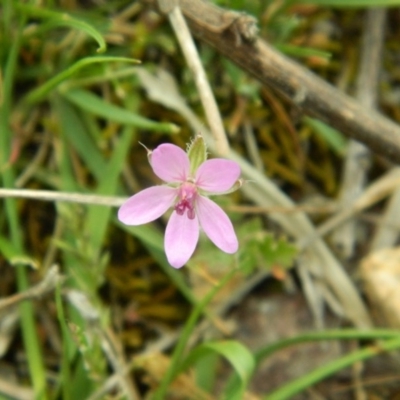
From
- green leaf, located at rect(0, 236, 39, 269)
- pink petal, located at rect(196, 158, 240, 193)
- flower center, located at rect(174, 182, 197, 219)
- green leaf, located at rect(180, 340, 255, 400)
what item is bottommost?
green leaf, located at rect(180, 340, 255, 400)

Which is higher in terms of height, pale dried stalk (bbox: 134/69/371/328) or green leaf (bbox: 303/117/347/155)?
green leaf (bbox: 303/117/347/155)

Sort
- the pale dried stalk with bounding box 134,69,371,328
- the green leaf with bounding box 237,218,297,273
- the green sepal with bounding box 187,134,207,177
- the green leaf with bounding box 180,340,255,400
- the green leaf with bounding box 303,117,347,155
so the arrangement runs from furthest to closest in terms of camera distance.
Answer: the green leaf with bounding box 303,117,347,155 < the pale dried stalk with bounding box 134,69,371,328 < the green leaf with bounding box 237,218,297,273 < the green leaf with bounding box 180,340,255,400 < the green sepal with bounding box 187,134,207,177

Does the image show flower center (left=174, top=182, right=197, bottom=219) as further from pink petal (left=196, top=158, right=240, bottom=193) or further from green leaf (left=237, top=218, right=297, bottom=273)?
green leaf (left=237, top=218, right=297, bottom=273)

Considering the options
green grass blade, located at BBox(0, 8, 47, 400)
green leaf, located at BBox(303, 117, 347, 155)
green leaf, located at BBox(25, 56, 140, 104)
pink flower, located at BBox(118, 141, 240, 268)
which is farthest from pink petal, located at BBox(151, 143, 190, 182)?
green leaf, located at BBox(303, 117, 347, 155)

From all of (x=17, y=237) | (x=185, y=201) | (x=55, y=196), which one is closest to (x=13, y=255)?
(x=17, y=237)

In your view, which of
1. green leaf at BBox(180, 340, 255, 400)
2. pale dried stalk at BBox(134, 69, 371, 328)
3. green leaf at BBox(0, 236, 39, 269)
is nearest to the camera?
green leaf at BBox(180, 340, 255, 400)

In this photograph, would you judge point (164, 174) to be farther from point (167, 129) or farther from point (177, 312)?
point (177, 312)

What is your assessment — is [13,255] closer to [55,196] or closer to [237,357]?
[55,196]
